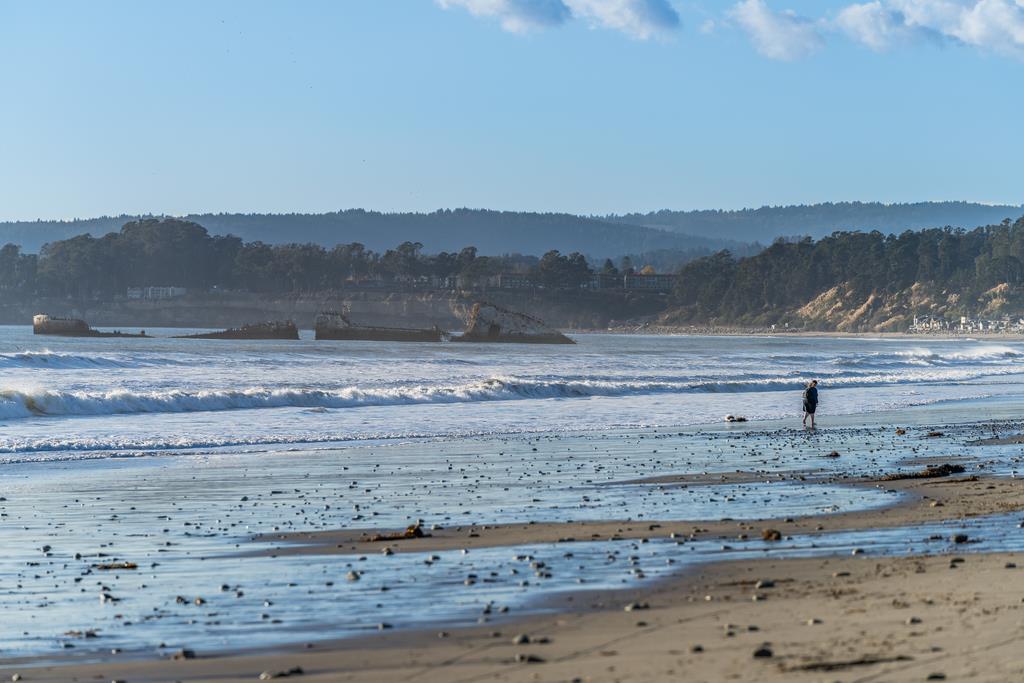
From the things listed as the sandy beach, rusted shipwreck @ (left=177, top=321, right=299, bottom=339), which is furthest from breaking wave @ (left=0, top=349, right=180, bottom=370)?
rusted shipwreck @ (left=177, top=321, right=299, bottom=339)

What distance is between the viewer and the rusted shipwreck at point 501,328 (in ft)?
547

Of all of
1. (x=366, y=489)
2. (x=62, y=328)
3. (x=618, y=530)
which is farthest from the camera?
(x=62, y=328)

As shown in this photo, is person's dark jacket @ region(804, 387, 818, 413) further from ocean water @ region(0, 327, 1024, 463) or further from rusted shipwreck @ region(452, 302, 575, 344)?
rusted shipwreck @ region(452, 302, 575, 344)

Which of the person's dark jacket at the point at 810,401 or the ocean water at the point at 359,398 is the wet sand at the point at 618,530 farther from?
the person's dark jacket at the point at 810,401

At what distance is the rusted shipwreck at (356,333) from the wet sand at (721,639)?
144746 mm

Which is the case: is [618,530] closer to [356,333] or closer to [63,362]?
[63,362]

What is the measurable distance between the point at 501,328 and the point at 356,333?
62.7 feet

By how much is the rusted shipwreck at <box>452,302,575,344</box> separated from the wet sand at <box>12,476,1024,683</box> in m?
152

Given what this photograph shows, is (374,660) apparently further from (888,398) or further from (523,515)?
(888,398)

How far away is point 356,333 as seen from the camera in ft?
529

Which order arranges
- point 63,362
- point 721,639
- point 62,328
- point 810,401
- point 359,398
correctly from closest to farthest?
point 721,639 < point 810,401 < point 359,398 < point 63,362 < point 62,328

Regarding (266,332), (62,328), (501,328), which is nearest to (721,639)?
(266,332)

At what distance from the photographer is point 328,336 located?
515 ft

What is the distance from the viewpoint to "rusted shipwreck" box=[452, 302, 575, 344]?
547 ft
